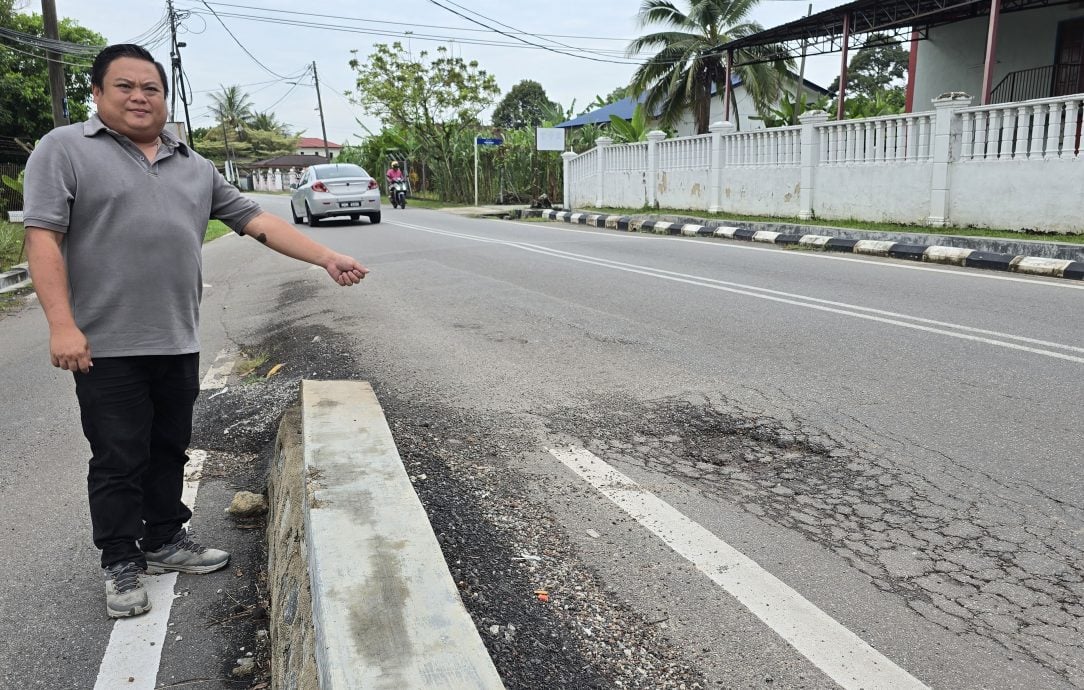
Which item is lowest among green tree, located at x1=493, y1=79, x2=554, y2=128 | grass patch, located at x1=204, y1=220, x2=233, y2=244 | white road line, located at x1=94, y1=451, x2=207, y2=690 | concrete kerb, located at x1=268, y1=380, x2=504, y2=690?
white road line, located at x1=94, y1=451, x2=207, y2=690

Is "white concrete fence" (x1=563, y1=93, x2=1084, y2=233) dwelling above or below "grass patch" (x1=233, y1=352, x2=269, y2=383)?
above

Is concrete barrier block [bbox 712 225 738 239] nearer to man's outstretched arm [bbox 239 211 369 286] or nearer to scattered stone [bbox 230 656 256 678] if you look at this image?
man's outstretched arm [bbox 239 211 369 286]

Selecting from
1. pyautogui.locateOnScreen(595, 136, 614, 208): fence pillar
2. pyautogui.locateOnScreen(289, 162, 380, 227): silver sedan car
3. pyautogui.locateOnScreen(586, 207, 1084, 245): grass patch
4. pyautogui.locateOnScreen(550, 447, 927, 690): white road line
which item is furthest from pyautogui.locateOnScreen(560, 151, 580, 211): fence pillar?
pyautogui.locateOnScreen(550, 447, 927, 690): white road line

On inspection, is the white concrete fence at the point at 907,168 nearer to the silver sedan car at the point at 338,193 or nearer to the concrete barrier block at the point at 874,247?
the concrete barrier block at the point at 874,247

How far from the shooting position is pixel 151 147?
9.09ft

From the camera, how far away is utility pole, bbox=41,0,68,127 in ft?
55.1

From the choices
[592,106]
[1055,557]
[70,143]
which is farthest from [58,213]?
[592,106]

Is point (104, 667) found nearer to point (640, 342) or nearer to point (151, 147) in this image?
point (151, 147)

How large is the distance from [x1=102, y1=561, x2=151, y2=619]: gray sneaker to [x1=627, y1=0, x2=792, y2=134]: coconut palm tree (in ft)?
86.3

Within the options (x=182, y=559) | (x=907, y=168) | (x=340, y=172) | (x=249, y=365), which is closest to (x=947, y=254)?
(x=907, y=168)

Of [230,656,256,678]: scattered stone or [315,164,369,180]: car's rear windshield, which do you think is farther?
[315,164,369,180]: car's rear windshield

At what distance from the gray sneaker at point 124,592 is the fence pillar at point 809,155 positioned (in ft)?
45.4

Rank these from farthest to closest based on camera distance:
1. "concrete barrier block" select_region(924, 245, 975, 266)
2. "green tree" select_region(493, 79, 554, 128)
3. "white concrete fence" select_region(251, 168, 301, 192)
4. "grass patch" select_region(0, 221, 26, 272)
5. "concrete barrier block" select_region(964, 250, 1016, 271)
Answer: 1. "green tree" select_region(493, 79, 554, 128)
2. "white concrete fence" select_region(251, 168, 301, 192)
3. "grass patch" select_region(0, 221, 26, 272)
4. "concrete barrier block" select_region(924, 245, 975, 266)
5. "concrete barrier block" select_region(964, 250, 1016, 271)

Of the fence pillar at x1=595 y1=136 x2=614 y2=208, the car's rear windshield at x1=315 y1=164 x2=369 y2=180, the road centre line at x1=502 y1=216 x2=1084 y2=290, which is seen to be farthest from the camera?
the fence pillar at x1=595 y1=136 x2=614 y2=208
